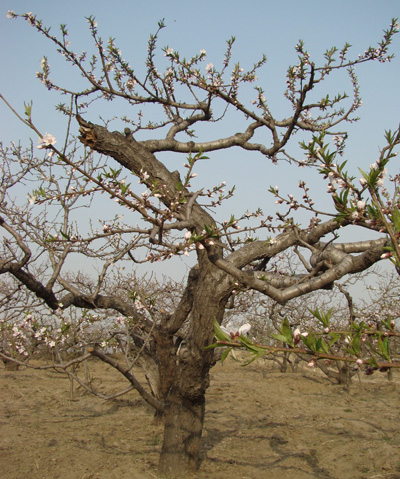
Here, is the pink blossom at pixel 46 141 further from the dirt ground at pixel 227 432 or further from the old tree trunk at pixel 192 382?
the dirt ground at pixel 227 432

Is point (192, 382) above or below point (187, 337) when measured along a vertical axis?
below

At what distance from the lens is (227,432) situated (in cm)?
542

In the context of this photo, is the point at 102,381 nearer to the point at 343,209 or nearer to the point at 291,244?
the point at 291,244

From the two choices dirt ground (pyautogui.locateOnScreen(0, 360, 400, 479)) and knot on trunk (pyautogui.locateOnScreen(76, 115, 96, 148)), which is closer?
knot on trunk (pyautogui.locateOnScreen(76, 115, 96, 148))

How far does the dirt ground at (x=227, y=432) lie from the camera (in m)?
4.06

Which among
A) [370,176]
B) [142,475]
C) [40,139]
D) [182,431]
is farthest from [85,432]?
[370,176]

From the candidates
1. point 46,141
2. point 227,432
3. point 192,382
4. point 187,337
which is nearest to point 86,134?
point 46,141

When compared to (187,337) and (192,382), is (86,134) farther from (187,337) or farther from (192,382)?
(192,382)

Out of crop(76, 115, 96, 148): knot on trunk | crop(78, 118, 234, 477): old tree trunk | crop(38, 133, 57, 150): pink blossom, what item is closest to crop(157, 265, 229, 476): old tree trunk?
crop(78, 118, 234, 477): old tree trunk

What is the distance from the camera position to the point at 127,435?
518 cm

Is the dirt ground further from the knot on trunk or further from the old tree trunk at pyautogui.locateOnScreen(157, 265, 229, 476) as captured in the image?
the knot on trunk

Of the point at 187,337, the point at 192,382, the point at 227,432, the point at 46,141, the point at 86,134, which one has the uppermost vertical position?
the point at 86,134

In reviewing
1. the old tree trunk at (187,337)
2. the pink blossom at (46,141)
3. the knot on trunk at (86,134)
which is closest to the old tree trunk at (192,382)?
the old tree trunk at (187,337)

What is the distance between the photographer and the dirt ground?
406cm
